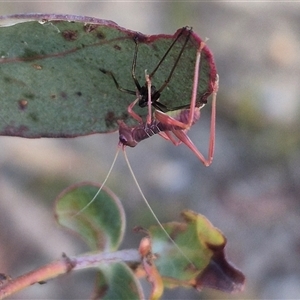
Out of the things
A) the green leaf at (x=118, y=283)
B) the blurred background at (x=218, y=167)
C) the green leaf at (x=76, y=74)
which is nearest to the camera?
the green leaf at (x=76, y=74)

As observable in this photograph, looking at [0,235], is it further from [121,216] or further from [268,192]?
[268,192]

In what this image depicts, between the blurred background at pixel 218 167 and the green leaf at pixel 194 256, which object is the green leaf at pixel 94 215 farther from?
the blurred background at pixel 218 167

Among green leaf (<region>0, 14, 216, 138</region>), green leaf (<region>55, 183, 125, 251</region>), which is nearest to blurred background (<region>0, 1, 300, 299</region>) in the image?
green leaf (<region>55, 183, 125, 251</region>)

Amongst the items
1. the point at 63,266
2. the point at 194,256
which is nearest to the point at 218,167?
the point at 194,256

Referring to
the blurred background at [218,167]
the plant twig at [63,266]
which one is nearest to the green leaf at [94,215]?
the plant twig at [63,266]

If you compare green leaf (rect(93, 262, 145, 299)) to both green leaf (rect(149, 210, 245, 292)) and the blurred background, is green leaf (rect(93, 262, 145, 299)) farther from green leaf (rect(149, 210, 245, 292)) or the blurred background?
the blurred background

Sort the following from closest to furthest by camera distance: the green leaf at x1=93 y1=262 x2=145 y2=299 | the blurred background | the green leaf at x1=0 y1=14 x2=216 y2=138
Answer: the green leaf at x1=0 y1=14 x2=216 y2=138 → the green leaf at x1=93 y1=262 x2=145 y2=299 → the blurred background
